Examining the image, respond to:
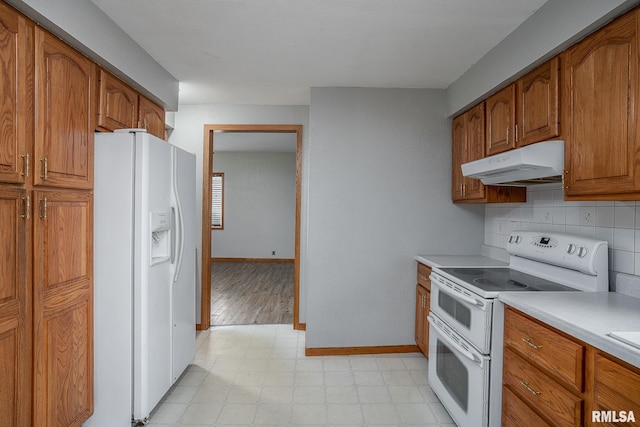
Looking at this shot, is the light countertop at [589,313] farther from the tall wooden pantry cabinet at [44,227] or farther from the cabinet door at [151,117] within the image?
the cabinet door at [151,117]

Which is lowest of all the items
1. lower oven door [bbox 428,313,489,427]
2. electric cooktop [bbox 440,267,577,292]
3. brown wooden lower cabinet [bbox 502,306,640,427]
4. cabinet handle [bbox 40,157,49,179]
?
lower oven door [bbox 428,313,489,427]

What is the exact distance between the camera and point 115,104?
2.23 metres

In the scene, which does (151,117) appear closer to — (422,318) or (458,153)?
(458,153)

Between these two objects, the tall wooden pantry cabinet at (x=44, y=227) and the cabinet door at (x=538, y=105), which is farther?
the cabinet door at (x=538, y=105)

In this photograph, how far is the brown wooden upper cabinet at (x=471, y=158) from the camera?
267 cm

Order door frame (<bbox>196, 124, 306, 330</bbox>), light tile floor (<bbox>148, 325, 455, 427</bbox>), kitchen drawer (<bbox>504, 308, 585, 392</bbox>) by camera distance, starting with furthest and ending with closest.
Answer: door frame (<bbox>196, 124, 306, 330</bbox>) → light tile floor (<bbox>148, 325, 455, 427</bbox>) → kitchen drawer (<bbox>504, 308, 585, 392</bbox>)

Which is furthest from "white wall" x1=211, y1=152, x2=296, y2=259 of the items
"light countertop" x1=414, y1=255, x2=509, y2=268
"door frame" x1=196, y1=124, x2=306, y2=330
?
"light countertop" x1=414, y1=255, x2=509, y2=268

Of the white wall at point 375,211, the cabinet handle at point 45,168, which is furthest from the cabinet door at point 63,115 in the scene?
the white wall at point 375,211

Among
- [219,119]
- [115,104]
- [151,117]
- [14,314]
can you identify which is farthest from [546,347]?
[219,119]

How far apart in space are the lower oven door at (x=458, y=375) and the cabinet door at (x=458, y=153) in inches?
45.5

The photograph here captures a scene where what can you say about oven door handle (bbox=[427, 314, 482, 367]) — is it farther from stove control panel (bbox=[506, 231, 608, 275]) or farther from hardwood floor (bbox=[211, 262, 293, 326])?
hardwood floor (bbox=[211, 262, 293, 326])

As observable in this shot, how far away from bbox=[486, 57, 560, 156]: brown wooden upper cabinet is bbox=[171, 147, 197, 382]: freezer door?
2211 mm

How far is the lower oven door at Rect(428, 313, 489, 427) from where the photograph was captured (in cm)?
184

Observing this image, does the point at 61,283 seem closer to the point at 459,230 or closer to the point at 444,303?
the point at 444,303
